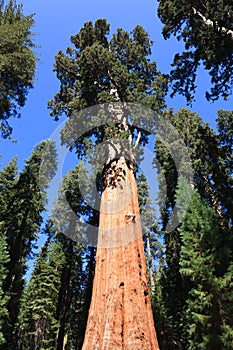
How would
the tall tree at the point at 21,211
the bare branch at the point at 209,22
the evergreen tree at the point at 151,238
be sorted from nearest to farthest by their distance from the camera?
1. the bare branch at the point at 209,22
2. the tall tree at the point at 21,211
3. the evergreen tree at the point at 151,238

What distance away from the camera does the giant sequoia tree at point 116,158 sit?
168 inches

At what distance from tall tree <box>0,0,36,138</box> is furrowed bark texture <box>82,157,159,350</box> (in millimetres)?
6441

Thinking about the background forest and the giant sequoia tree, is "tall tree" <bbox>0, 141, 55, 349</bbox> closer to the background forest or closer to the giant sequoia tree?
the background forest

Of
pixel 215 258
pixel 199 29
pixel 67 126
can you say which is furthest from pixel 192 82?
pixel 215 258

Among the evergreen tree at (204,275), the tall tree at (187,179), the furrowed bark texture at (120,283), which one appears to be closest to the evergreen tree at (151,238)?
the tall tree at (187,179)

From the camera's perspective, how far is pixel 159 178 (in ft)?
55.8

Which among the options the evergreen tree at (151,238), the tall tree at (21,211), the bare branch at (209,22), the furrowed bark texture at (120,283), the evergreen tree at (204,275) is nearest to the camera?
the furrowed bark texture at (120,283)

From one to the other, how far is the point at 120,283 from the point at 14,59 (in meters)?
8.59

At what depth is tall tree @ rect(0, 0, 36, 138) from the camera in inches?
380

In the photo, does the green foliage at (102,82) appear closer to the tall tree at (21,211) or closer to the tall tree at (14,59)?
the tall tree at (14,59)

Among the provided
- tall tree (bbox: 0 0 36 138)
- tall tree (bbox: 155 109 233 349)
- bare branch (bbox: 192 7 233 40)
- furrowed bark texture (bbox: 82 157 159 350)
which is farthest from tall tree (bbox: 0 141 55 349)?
furrowed bark texture (bbox: 82 157 159 350)

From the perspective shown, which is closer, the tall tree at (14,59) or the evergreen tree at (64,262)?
the tall tree at (14,59)

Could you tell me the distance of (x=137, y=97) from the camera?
8.27 metres

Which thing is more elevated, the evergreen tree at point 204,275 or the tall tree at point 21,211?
the tall tree at point 21,211
